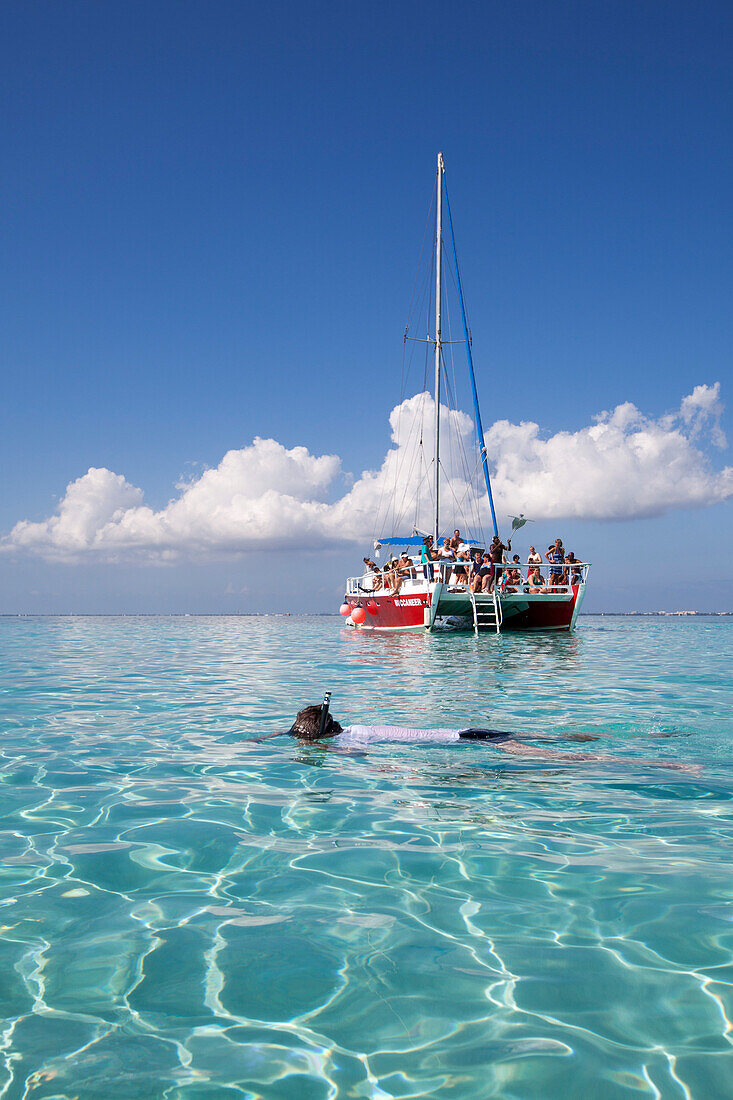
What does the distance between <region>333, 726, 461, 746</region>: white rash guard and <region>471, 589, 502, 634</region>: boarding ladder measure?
17.4 metres

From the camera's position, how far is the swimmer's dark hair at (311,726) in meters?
6.98

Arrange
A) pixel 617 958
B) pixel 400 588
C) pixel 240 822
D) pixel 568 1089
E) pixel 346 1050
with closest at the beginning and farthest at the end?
pixel 568 1089 < pixel 346 1050 < pixel 617 958 < pixel 240 822 < pixel 400 588

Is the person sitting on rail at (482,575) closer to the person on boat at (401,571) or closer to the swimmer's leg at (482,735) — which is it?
the person on boat at (401,571)

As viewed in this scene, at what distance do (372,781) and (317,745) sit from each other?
57.2 inches

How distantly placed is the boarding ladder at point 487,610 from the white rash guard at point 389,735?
17.4m

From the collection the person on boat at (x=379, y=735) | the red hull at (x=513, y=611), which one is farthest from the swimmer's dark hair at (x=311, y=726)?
the red hull at (x=513, y=611)

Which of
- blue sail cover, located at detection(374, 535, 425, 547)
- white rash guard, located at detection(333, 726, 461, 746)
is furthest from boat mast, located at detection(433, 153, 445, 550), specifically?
white rash guard, located at detection(333, 726, 461, 746)

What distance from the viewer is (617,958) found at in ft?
9.02

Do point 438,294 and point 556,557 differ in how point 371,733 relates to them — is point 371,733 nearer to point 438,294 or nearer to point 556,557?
point 556,557

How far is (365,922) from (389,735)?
4053mm

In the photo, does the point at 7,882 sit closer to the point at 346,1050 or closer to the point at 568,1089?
the point at 346,1050

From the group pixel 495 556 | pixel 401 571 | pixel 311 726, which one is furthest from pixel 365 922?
pixel 401 571

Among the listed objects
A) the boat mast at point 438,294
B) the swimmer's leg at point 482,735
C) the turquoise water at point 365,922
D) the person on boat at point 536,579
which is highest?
the boat mast at point 438,294

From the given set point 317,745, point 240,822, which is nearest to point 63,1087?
point 240,822
